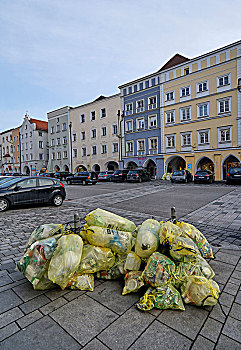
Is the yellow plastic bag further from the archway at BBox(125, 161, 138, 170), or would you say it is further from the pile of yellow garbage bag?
the archway at BBox(125, 161, 138, 170)

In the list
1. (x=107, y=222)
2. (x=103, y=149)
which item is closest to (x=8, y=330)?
(x=107, y=222)

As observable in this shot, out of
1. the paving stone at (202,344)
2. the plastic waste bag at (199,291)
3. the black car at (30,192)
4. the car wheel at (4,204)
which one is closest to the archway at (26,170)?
the black car at (30,192)

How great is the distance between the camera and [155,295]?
2559 millimetres

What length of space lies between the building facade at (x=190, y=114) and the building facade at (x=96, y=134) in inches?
89.6

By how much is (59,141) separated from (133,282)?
4454 centimetres

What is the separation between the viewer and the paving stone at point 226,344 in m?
1.95

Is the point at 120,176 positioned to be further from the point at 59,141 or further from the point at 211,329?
the point at 211,329

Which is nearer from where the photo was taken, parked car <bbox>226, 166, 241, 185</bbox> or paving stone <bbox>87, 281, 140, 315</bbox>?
paving stone <bbox>87, 281, 140, 315</bbox>

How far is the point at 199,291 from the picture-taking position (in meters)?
2.50

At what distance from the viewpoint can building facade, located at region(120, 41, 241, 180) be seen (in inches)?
934

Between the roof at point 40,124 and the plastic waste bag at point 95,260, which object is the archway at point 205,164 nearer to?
the plastic waste bag at point 95,260

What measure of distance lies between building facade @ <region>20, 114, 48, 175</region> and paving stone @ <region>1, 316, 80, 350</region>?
159 ft

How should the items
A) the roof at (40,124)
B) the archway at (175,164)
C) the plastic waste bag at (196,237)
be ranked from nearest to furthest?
1. the plastic waste bag at (196,237)
2. the archway at (175,164)
3. the roof at (40,124)

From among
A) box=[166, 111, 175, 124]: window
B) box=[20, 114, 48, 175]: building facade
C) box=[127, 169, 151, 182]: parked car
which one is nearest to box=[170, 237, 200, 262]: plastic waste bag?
box=[127, 169, 151, 182]: parked car
